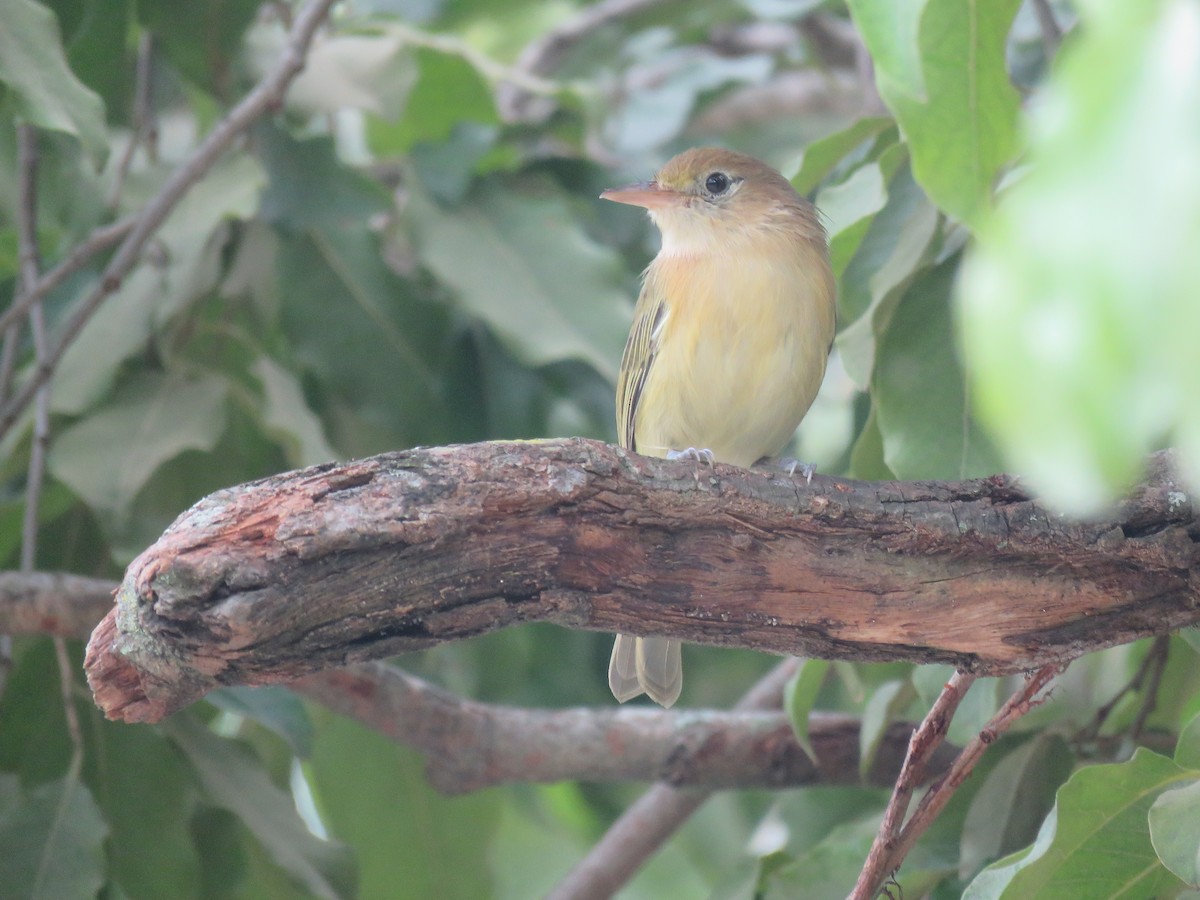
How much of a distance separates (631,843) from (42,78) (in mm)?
2789

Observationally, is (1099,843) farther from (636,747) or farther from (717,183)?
(717,183)

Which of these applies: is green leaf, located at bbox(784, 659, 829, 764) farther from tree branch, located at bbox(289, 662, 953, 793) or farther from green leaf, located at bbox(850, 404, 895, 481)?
tree branch, located at bbox(289, 662, 953, 793)

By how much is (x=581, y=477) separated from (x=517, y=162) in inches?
127

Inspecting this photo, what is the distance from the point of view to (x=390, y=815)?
13.2 feet

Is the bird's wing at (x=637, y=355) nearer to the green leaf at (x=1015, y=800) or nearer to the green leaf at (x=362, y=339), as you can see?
the green leaf at (x=362, y=339)

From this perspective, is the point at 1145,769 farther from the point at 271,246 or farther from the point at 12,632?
the point at 271,246

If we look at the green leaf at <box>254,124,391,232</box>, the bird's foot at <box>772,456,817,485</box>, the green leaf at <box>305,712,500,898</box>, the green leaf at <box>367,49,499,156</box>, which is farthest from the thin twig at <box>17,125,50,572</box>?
the bird's foot at <box>772,456,817,485</box>

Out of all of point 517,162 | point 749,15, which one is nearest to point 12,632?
point 517,162

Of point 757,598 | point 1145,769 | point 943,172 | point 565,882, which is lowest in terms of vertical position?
point 565,882

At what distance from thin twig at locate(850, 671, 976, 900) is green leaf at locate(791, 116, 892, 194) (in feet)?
4.72

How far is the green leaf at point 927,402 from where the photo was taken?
254 cm

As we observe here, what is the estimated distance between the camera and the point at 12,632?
114 inches

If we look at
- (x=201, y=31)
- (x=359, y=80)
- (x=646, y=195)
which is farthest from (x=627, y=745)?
(x=201, y=31)

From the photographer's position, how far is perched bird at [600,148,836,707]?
11.0ft
